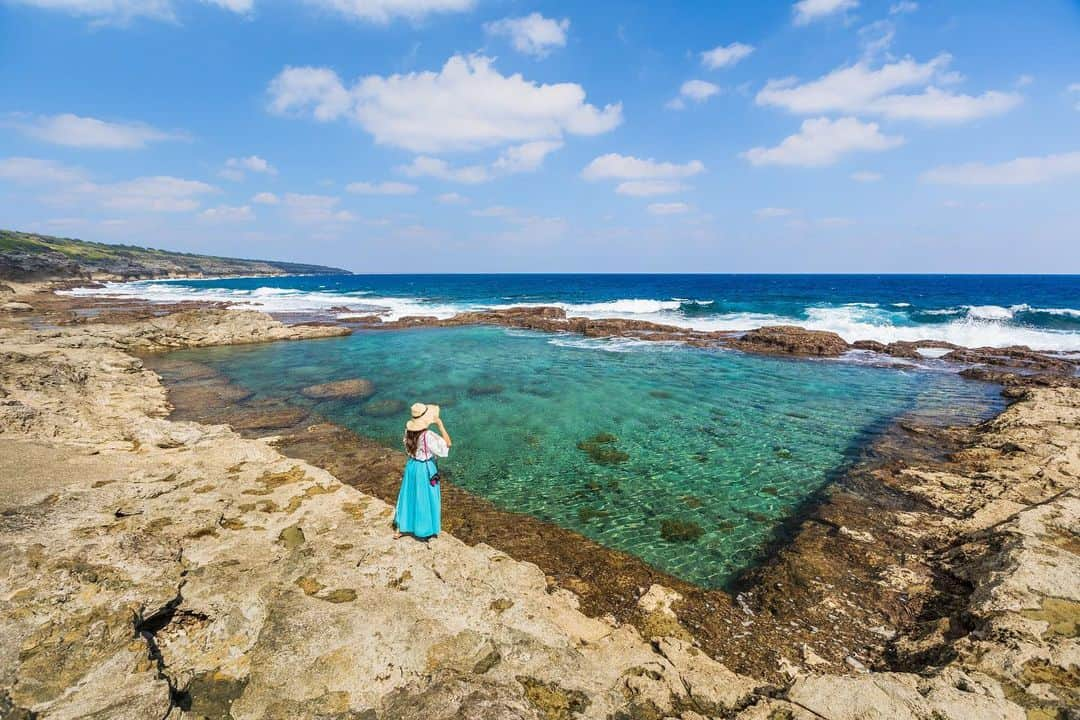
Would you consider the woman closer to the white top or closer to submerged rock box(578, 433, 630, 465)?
the white top

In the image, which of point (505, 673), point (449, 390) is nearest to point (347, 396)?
point (449, 390)

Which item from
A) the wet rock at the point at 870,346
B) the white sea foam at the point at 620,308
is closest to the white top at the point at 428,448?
the wet rock at the point at 870,346

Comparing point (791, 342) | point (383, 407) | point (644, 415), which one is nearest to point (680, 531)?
point (644, 415)

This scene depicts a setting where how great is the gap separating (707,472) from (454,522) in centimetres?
510

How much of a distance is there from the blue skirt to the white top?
0.27 ft

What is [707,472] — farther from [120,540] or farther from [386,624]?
[120,540]

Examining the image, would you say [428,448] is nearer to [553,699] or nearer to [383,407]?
[553,699]

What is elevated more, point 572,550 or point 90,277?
point 90,277

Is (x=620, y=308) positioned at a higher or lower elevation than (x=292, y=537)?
higher

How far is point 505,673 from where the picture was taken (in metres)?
3.78

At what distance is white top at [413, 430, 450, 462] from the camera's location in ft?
19.5

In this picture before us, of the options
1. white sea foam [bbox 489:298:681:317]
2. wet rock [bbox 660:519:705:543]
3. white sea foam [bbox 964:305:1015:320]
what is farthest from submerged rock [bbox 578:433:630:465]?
white sea foam [bbox 964:305:1015:320]

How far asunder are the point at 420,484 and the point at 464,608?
178cm

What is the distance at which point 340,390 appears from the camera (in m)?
15.6
